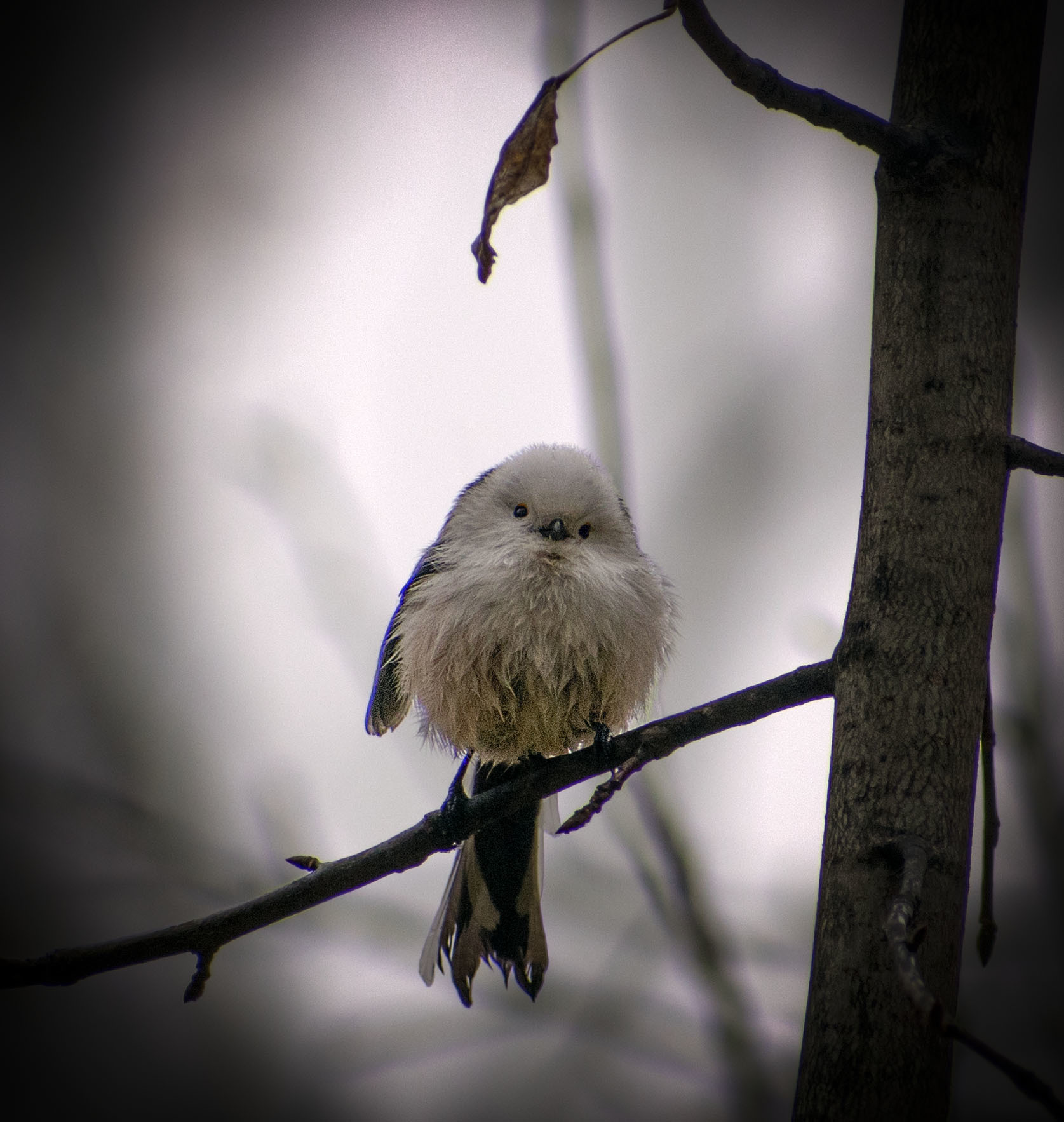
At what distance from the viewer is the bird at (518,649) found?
234 cm

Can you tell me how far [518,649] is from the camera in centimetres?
233

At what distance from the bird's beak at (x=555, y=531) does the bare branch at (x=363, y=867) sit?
636 mm

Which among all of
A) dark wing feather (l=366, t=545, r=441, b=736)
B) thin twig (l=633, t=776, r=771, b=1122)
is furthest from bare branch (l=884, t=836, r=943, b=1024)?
thin twig (l=633, t=776, r=771, b=1122)

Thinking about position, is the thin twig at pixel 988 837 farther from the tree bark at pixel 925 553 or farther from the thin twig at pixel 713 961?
the thin twig at pixel 713 961

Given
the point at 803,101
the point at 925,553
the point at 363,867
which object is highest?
the point at 803,101

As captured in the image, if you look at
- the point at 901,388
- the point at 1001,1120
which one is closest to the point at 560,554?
Answer: the point at 901,388

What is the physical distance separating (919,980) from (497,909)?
180cm

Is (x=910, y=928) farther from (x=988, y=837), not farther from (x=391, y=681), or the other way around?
(x=391, y=681)

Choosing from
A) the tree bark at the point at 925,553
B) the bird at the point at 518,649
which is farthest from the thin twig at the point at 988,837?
the bird at the point at 518,649

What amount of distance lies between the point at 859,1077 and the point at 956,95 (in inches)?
60.4

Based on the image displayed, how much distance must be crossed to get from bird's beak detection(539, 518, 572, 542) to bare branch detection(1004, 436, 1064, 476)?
1.18m

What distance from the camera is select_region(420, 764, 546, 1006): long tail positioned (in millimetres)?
2633

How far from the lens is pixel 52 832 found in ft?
12.7


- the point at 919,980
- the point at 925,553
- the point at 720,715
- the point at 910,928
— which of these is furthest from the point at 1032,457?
the point at 919,980
